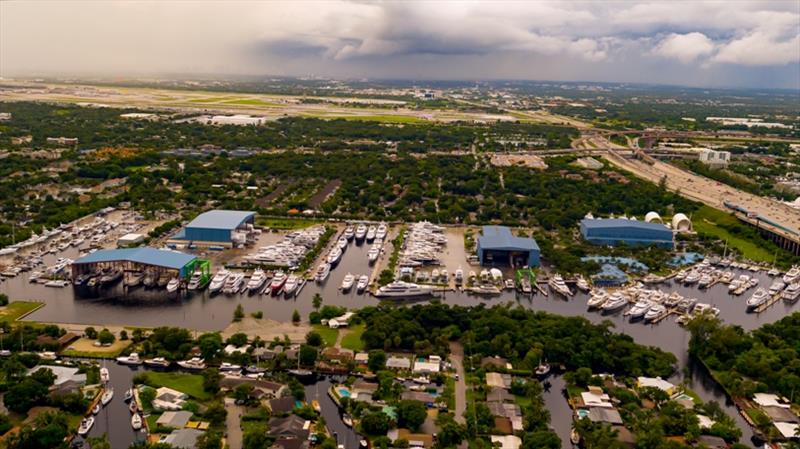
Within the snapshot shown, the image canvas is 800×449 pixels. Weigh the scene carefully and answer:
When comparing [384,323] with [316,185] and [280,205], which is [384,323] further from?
[316,185]

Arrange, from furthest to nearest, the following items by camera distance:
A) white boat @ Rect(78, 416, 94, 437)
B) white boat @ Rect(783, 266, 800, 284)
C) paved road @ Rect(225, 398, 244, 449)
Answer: white boat @ Rect(783, 266, 800, 284), white boat @ Rect(78, 416, 94, 437), paved road @ Rect(225, 398, 244, 449)

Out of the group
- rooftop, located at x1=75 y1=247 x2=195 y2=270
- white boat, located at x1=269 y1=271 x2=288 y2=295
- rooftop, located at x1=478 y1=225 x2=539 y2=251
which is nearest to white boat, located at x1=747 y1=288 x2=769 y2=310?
rooftop, located at x1=478 y1=225 x2=539 y2=251

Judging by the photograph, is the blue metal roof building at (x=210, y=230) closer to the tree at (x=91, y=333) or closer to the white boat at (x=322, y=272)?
the white boat at (x=322, y=272)

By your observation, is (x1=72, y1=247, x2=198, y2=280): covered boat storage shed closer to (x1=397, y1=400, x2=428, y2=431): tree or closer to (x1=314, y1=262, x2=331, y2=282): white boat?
(x1=314, y1=262, x2=331, y2=282): white boat

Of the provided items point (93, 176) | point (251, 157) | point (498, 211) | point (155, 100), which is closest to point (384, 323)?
point (498, 211)

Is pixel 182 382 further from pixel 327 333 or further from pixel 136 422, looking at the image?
pixel 327 333
